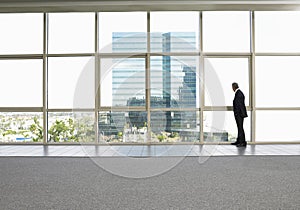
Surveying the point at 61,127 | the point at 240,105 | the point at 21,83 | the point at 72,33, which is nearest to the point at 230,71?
the point at 240,105

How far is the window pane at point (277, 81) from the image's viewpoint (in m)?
6.74

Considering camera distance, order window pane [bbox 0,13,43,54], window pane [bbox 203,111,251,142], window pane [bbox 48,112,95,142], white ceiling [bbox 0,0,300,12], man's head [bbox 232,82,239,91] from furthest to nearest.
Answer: window pane [bbox 0,13,43,54]
window pane [bbox 48,112,95,142]
window pane [bbox 203,111,251,142]
man's head [bbox 232,82,239,91]
white ceiling [bbox 0,0,300,12]

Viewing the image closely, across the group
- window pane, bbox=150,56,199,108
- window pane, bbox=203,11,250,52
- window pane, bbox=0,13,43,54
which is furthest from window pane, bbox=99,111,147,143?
window pane, bbox=0,13,43,54

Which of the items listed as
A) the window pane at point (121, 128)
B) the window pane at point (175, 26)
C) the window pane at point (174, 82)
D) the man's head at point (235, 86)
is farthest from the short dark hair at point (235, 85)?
the window pane at point (121, 128)

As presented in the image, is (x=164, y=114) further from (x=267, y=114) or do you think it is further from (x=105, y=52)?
(x=267, y=114)

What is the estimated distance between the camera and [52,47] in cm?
680

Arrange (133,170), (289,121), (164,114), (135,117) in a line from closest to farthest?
(133,170), (135,117), (164,114), (289,121)

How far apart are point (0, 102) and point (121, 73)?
3627 mm

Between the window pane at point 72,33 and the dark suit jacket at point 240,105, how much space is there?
2.99 metres

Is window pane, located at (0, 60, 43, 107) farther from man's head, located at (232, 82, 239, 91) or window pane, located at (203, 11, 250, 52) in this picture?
man's head, located at (232, 82, 239, 91)

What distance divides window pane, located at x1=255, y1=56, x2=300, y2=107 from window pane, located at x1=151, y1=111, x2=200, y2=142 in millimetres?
1464

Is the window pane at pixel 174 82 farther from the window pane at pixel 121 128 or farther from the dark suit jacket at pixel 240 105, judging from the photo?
the dark suit jacket at pixel 240 105

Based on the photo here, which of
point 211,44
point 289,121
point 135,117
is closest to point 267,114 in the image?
point 289,121

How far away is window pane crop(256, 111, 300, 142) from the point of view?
670 centimetres
